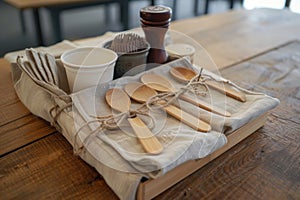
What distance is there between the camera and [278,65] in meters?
0.92

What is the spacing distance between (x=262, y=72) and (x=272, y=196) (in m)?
0.51

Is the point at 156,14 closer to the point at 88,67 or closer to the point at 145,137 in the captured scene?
the point at 88,67

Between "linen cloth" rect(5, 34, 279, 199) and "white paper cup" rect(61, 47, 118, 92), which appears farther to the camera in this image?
"white paper cup" rect(61, 47, 118, 92)

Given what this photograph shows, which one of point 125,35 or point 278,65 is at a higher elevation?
point 125,35

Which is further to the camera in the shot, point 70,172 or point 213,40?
point 213,40

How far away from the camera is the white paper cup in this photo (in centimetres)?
54

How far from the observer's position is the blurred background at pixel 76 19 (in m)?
2.82

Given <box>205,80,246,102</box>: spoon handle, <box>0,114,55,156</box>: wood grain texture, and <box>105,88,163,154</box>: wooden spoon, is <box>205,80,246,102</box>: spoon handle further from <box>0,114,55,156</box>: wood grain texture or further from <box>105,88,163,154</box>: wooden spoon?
<box>0,114,55,156</box>: wood grain texture

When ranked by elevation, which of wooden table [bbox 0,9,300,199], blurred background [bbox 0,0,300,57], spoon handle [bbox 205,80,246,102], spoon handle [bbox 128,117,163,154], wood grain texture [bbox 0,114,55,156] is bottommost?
blurred background [bbox 0,0,300,57]

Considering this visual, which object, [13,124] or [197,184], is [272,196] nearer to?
[197,184]

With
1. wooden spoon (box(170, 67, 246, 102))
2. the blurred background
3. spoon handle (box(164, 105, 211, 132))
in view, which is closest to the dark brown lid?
wooden spoon (box(170, 67, 246, 102))

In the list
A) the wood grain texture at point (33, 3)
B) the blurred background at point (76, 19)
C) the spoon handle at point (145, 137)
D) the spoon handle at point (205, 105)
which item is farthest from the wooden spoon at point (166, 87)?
the blurred background at point (76, 19)

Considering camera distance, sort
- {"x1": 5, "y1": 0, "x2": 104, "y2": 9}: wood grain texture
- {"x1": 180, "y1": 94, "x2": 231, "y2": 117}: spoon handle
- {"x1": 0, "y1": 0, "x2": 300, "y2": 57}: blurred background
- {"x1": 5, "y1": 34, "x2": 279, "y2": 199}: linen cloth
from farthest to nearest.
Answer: {"x1": 0, "y1": 0, "x2": 300, "y2": 57}: blurred background, {"x1": 5, "y1": 0, "x2": 104, "y2": 9}: wood grain texture, {"x1": 180, "y1": 94, "x2": 231, "y2": 117}: spoon handle, {"x1": 5, "y1": 34, "x2": 279, "y2": 199}: linen cloth

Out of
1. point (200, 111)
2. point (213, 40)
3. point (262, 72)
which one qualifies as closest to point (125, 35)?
point (200, 111)
